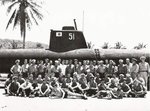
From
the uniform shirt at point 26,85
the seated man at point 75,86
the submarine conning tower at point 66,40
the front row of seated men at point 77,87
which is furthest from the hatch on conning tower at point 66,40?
the uniform shirt at point 26,85

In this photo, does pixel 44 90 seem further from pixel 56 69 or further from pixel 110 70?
pixel 110 70

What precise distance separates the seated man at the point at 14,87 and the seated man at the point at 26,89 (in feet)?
0.62

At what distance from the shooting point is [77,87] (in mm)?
11172

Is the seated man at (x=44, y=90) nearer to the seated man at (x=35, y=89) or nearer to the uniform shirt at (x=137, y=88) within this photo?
the seated man at (x=35, y=89)

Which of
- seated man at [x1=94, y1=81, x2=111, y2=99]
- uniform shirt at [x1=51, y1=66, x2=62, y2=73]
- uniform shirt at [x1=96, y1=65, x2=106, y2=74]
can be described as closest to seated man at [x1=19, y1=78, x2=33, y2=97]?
uniform shirt at [x1=51, y1=66, x2=62, y2=73]

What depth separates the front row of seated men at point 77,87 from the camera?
10922 millimetres

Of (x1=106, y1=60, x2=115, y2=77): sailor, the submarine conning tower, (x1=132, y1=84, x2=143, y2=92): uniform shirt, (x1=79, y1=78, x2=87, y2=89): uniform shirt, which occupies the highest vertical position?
the submarine conning tower

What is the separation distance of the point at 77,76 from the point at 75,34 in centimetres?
428

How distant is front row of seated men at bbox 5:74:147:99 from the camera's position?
1092cm

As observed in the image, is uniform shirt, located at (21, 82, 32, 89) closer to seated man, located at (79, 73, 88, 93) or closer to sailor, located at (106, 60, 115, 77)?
seated man, located at (79, 73, 88, 93)

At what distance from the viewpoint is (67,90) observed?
11016 mm

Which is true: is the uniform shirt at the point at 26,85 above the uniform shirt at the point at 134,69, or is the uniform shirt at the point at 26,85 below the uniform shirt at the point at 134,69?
below

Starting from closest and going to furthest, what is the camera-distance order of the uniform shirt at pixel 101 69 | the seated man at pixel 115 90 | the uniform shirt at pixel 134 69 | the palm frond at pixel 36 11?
the seated man at pixel 115 90
the uniform shirt at pixel 134 69
the uniform shirt at pixel 101 69
the palm frond at pixel 36 11

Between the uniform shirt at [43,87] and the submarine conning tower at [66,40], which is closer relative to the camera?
the uniform shirt at [43,87]
